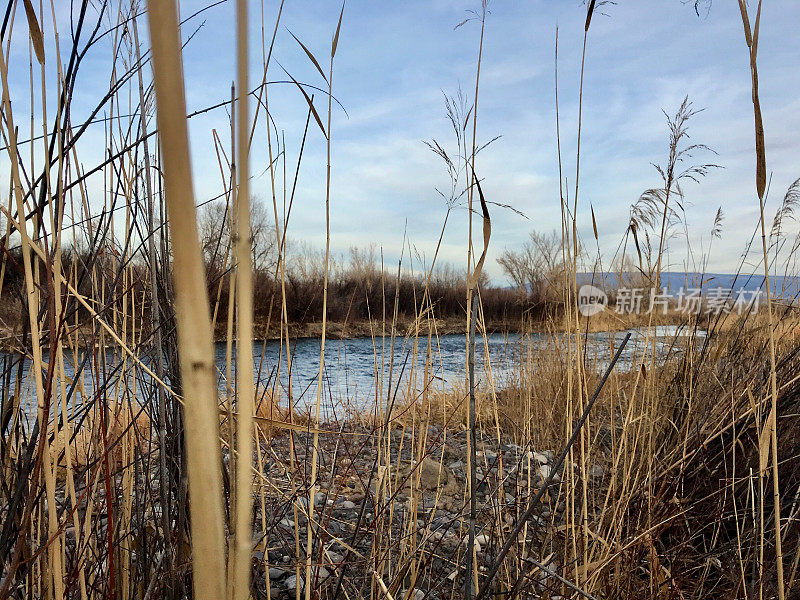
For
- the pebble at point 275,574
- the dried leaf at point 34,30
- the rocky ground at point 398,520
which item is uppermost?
the dried leaf at point 34,30

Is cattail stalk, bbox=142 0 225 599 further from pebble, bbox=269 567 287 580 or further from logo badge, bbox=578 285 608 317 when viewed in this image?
pebble, bbox=269 567 287 580

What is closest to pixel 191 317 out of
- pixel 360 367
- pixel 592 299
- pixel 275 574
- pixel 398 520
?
pixel 592 299

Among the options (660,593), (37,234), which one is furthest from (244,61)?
(660,593)

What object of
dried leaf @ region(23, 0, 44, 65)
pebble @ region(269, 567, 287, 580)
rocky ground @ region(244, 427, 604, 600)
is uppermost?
dried leaf @ region(23, 0, 44, 65)

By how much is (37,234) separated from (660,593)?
1341mm

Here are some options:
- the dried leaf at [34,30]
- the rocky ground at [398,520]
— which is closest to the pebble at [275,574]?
the rocky ground at [398,520]

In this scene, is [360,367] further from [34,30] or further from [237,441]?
[237,441]

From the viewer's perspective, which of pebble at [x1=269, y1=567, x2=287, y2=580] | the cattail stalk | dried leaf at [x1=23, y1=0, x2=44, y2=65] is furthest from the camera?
pebble at [x1=269, y1=567, x2=287, y2=580]

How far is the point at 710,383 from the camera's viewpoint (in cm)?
182

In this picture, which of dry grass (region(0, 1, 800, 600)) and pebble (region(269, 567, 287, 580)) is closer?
dry grass (region(0, 1, 800, 600))

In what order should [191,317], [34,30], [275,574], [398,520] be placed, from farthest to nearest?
[398,520] → [275,574] → [34,30] → [191,317]

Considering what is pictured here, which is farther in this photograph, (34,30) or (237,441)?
(34,30)

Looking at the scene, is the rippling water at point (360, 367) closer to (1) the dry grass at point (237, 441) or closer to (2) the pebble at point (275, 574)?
(1) the dry grass at point (237, 441)

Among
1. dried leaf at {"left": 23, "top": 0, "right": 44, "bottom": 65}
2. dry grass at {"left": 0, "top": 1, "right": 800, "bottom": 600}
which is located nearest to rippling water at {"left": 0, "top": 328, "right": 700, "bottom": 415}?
dry grass at {"left": 0, "top": 1, "right": 800, "bottom": 600}
